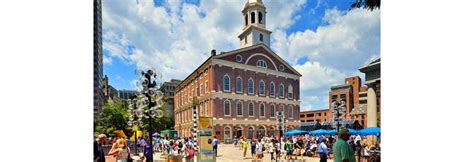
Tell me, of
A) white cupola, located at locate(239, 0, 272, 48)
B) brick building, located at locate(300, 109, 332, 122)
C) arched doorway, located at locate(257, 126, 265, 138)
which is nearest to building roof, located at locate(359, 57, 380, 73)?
white cupola, located at locate(239, 0, 272, 48)

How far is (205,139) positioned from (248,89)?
27.4ft

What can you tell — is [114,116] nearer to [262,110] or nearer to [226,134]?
[226,134]

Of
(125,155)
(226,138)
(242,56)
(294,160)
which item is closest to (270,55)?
(242,56)

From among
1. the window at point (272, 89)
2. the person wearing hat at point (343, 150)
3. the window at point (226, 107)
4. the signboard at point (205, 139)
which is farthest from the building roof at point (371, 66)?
the window at point (226, 107)

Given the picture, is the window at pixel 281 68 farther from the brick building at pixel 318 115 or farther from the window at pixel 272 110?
the brick building at pixel 318 115

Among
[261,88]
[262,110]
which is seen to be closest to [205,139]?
[262,110]

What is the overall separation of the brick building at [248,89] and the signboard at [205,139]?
6.36 meters

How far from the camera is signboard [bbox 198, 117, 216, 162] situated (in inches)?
254

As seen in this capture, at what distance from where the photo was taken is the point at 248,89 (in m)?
14.7

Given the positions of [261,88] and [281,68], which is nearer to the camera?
[281,68]

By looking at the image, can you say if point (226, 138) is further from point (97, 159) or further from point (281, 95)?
point (97, 159)
